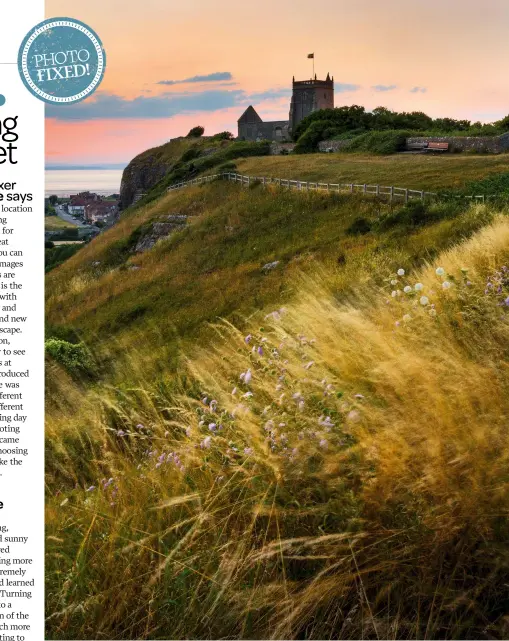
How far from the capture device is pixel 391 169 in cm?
3572

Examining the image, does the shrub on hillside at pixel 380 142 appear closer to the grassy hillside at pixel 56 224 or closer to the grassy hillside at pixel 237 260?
the grassy hillside at pixel 237 260

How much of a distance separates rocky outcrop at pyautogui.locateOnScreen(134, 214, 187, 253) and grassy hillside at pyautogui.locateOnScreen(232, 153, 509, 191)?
6.67m

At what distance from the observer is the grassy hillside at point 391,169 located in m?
29.3

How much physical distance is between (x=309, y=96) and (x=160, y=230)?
59.7 metres

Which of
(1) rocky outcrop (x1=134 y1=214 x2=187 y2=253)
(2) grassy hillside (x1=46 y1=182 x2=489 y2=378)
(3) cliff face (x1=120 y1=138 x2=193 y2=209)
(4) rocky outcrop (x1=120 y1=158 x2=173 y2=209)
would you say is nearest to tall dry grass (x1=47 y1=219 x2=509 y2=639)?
(2) grassy hillside (x1=46 y1=182 x2=489 y2=378)

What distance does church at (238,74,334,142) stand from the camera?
89625 mm

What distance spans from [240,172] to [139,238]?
403 inches

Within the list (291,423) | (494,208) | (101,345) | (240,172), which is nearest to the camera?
(291,423)

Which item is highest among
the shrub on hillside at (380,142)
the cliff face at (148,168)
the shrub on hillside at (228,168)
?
the cliff face at (148,168)

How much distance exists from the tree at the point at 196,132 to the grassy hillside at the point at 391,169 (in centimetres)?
4148

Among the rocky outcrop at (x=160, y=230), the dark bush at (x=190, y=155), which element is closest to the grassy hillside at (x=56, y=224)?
the dark bush at (x=190, y=155)

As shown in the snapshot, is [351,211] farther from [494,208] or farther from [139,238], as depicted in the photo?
[139,238]

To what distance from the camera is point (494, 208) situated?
16.4 meters

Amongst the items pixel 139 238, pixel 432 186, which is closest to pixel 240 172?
pixel 139 238
